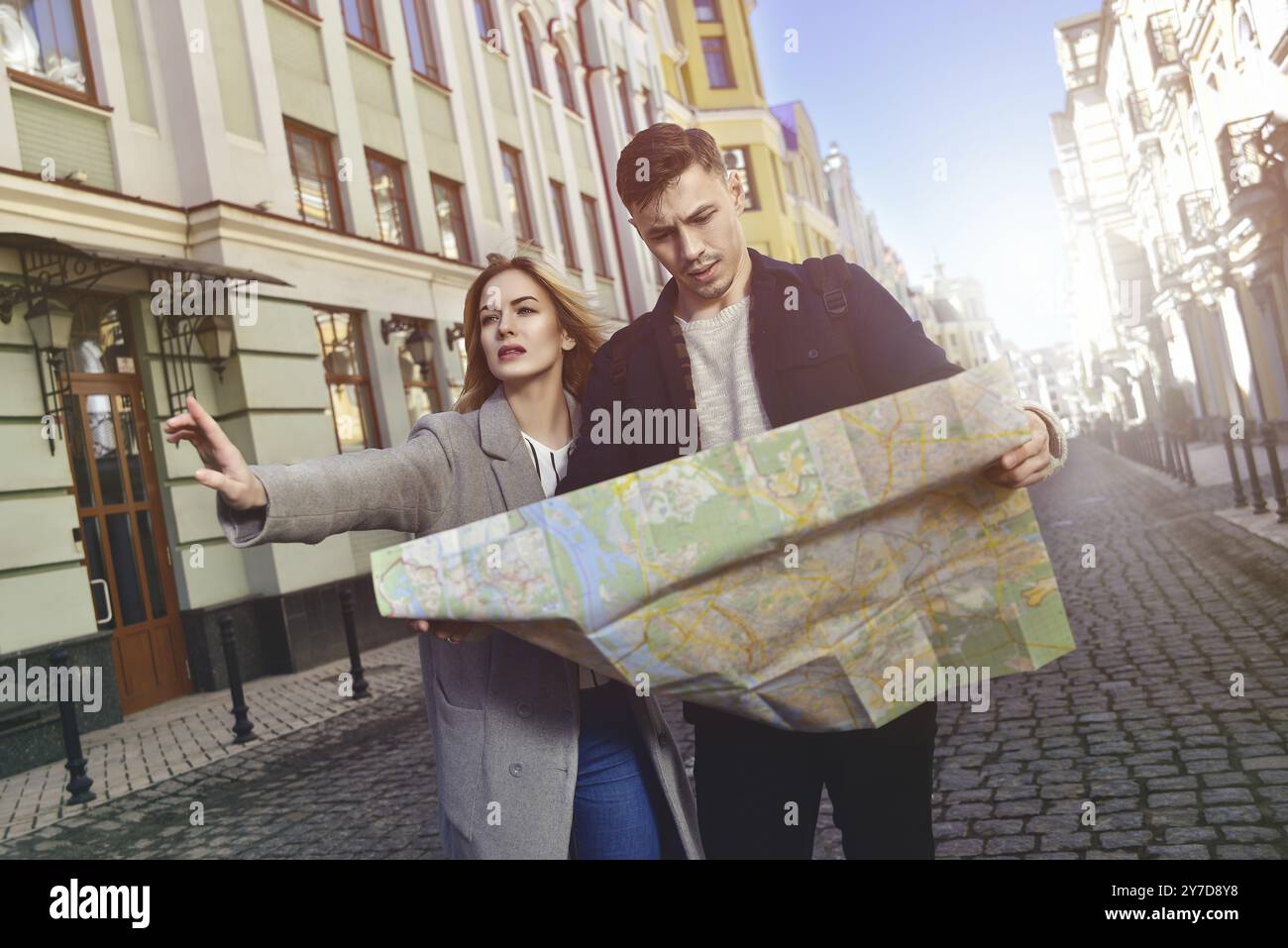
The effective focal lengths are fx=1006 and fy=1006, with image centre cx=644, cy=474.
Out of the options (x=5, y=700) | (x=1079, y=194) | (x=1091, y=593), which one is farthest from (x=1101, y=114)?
(x=5, y=700)

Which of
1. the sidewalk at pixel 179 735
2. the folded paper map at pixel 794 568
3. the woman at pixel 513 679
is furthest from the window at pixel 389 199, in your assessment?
the folded paper map at pixel 794 568

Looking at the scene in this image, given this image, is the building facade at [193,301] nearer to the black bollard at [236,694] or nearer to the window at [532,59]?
the black bollard at [236,694]

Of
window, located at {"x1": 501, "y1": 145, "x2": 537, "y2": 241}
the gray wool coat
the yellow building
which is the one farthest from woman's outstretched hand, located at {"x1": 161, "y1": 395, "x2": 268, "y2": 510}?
the yellow building

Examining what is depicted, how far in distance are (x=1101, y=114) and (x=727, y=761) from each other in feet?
A: 178

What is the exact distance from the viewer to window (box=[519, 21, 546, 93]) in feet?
67.5

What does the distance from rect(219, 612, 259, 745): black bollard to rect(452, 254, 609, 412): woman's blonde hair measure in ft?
20.2

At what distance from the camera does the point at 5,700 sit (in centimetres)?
802

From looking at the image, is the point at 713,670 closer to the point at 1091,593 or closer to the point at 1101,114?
the point at 1091,593

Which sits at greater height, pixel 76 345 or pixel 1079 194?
pixel 1079 194

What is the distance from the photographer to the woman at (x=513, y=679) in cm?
206

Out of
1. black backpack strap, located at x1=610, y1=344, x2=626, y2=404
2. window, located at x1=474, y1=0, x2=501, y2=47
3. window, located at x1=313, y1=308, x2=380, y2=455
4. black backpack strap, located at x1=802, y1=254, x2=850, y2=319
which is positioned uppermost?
window, located at x1=474, y1=0, x2=501, y2=47

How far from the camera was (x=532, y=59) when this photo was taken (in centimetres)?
2083

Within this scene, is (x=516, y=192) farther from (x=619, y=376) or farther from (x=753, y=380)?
(x=753, y=380)

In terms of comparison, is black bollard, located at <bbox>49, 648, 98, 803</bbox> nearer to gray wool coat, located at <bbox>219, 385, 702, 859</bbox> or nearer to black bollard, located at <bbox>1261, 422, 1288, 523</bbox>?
gray wool coat, located at <bbox>219, 385, 702, 859</bbox>
